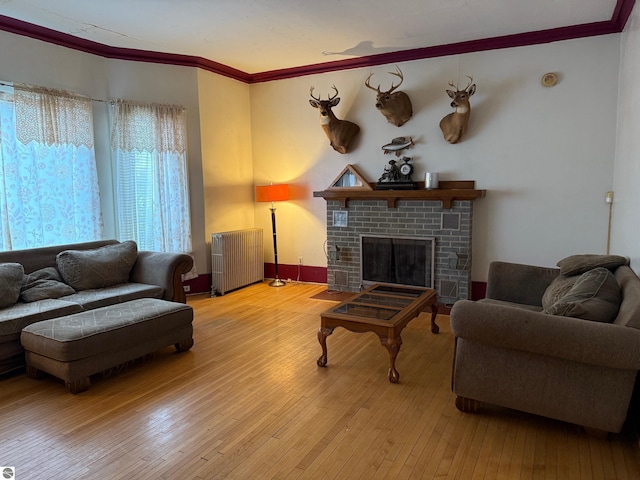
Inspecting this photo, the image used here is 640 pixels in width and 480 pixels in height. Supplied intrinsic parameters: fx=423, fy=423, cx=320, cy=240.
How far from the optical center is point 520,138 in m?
4.32

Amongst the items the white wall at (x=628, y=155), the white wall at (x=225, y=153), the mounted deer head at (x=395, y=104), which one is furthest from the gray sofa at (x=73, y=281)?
the white wall at (x=628, y=155)

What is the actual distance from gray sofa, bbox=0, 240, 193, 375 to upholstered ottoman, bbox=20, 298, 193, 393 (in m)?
0.16

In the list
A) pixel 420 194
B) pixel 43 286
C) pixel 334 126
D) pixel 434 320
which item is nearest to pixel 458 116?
pixel 420 194

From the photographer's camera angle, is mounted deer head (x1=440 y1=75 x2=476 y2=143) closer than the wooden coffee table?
No

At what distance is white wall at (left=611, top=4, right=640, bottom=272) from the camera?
2797 millimetres

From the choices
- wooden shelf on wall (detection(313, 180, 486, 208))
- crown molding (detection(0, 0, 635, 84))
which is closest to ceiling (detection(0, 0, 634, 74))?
crown molding (detection(0, 0, 635, 84))

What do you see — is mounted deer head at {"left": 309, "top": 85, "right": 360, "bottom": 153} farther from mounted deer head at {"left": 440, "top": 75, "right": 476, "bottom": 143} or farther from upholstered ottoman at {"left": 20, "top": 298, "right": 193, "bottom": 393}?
upholstered ottoman at {"left": 20, "top": 298, "right": 193, "bottom": 393}

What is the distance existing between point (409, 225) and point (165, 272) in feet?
8.62

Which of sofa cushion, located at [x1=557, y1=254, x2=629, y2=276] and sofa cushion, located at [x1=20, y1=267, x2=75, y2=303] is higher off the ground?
sofa cushion, located at [x1=557, y1=254, x2=629, y2=276]

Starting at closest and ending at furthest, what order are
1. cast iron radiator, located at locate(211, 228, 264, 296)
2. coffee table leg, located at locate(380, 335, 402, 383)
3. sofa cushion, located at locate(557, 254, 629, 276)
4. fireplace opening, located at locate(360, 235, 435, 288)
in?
1. sofa cushion, located at locate(557, 254, 629, 276)
2. coffee table leg, located at locate(380, 335, 402, 383)
3. fireplace opening, located at locate(360, 235, 435, 288)
4. cast iron radiator, located at locate(211, 228, 264, 296)

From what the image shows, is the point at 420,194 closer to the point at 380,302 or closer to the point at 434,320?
the point at 434,320

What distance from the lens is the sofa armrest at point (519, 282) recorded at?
10.2ft

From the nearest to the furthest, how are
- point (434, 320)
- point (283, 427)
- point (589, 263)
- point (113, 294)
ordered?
point (283, 427)
point (589, 263)
point (113, 294)
point (434, 320)

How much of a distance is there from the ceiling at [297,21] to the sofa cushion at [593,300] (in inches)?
92.3
